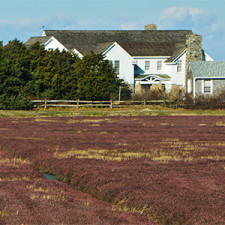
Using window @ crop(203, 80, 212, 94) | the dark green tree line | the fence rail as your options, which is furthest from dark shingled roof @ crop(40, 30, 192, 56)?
the fence rail

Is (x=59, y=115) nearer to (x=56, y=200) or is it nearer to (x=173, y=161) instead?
(x=173, y=161)

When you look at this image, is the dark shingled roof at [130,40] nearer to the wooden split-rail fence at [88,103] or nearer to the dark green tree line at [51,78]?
the dark green tree line at [51,78]

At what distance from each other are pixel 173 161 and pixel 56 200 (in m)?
7.36

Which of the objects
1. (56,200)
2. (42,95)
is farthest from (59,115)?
(56,200)

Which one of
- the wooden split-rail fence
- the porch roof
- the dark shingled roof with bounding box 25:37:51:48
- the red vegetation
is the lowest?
the red vegetation

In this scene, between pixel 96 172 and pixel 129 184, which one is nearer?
pixel 129 184

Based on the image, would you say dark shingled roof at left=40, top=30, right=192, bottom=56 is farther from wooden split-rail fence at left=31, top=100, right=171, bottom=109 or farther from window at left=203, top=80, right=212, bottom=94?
wooden split-rail fence at left=31, top=100, right=171, bottom=109

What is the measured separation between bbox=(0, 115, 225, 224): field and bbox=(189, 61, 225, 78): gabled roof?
37.1 m

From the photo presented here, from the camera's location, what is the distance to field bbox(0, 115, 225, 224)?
10859 mm

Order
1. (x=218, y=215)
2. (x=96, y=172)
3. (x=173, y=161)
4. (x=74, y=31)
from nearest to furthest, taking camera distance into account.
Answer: (x=218, y=215), (x=96, y=172), (x=173, y=161), (x=74, y=31)

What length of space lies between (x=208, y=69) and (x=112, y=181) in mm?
51448

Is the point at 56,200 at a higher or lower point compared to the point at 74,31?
lower

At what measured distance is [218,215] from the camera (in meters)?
10.8

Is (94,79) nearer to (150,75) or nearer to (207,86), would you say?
(207,86)
